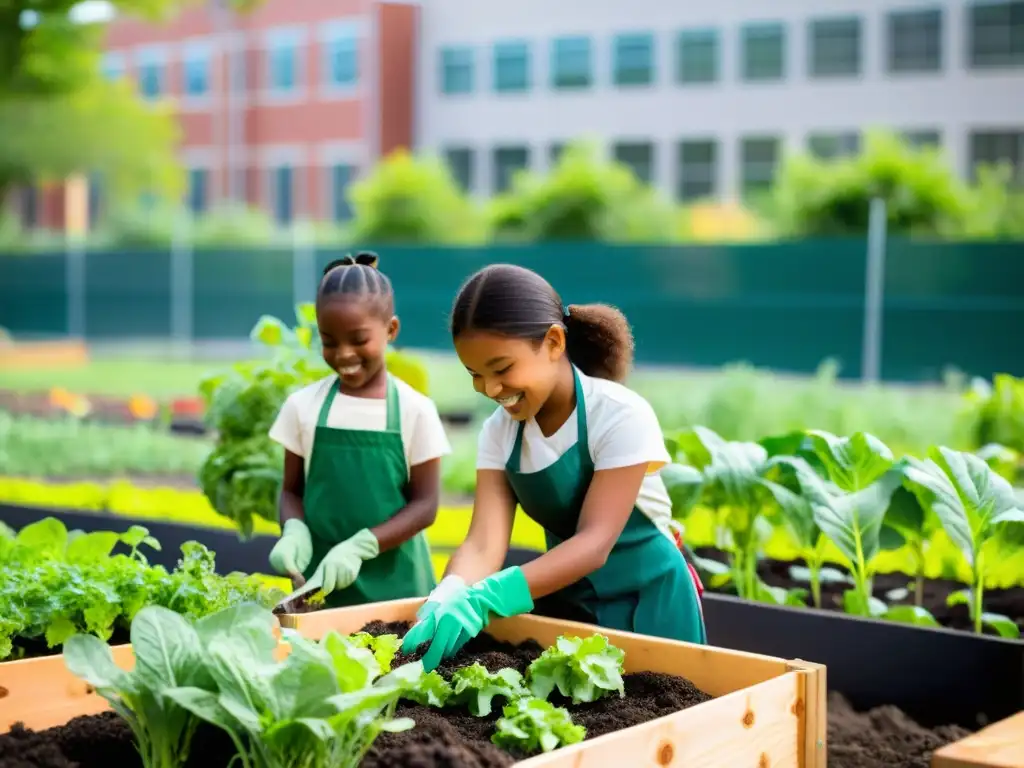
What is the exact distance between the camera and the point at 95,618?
271 centimetres

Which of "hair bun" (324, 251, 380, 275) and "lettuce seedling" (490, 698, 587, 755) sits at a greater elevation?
"hair bun" (324, 251, 380, 275)

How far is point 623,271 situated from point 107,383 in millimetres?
5555

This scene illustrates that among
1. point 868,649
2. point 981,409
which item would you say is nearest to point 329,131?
point 981,409

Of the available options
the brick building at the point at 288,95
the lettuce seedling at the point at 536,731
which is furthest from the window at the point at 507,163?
the lettuce seedling at the point at 536,731

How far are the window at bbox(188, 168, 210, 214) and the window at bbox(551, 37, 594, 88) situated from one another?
971 cm

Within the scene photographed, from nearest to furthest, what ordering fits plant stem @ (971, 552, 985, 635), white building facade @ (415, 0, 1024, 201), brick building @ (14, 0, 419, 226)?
plant stem @ (971, 552, 985, 635), white building facade @ (415, 0, 1024, 201), brick building @ (14, 0, 419, 226)

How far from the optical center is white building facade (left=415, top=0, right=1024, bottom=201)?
25.1 m

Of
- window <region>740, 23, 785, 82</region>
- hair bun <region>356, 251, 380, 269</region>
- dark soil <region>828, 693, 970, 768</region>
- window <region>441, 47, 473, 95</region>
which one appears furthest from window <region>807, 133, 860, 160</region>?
hair bun <region>356, 251, 380, 269</region>

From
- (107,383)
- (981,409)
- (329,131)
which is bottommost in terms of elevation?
(107,383)

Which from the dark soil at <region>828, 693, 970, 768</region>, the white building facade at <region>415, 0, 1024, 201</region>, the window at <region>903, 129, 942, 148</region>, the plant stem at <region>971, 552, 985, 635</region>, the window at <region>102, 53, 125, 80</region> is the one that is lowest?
the dark soil at <region>828, 693, 970, 768</region>

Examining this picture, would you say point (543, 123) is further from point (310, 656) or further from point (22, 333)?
point (310, 656)

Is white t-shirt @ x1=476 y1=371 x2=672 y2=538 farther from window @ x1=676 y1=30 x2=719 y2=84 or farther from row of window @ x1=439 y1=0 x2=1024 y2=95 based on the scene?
window @ x1=676 y1=30 x2=719 y2=84

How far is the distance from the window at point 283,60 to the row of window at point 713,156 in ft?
14.9

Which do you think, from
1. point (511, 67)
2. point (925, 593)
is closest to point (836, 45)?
point (511, 67)
